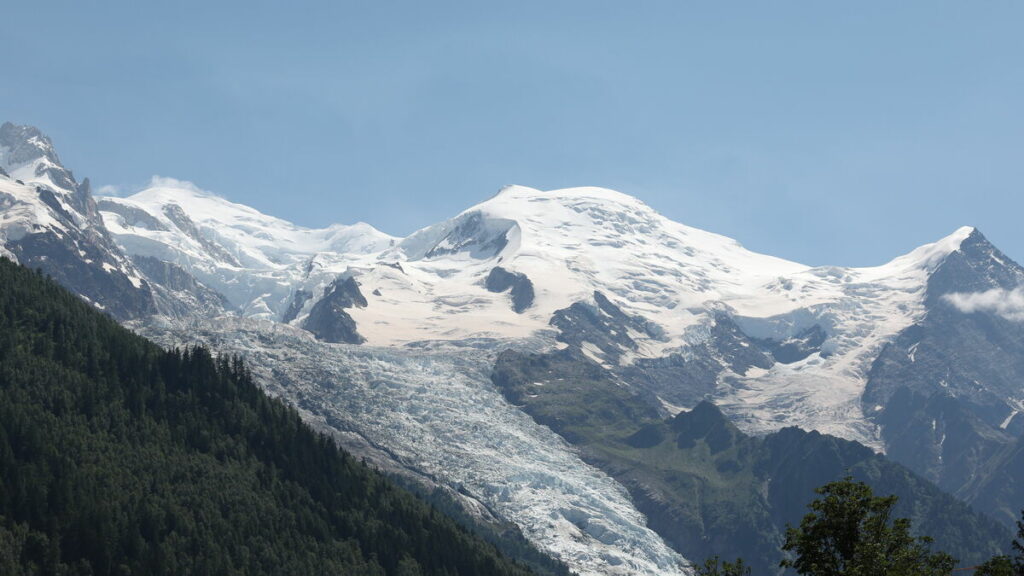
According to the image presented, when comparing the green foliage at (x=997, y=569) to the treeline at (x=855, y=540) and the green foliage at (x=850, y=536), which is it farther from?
the green foliage at (x=850, y=536)

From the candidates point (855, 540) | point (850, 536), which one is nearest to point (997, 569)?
point (855, 540)

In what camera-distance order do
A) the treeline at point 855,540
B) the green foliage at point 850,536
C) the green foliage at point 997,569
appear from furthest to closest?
1. the green foliage at point 850,536
2. the treeline at point 855,540
3. the green foliage at point 997,569

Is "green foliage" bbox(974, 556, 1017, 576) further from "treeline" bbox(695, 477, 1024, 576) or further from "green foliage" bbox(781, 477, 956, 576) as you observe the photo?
"green foliage" bbox(781, 477, 956, 576)

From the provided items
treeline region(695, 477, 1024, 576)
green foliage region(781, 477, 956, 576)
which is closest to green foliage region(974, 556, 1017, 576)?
treeline region(695, 477, 1024, 576)

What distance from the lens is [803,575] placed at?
126 m

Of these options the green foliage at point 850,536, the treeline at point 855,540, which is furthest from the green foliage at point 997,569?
the green foliage at point 850,536

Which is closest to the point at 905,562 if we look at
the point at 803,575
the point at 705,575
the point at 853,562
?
the point at 853,562

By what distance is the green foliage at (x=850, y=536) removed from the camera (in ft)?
390

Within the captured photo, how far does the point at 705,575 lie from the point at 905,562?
3047 centimetres

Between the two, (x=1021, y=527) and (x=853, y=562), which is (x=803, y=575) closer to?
(x=853, y=562)

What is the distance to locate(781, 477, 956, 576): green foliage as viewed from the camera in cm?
11894

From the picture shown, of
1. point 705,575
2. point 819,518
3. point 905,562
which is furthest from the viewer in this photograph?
point 705,575

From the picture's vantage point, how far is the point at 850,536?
121 meters

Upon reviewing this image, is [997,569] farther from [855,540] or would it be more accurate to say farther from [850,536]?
[850,536]
